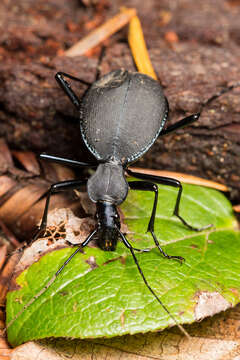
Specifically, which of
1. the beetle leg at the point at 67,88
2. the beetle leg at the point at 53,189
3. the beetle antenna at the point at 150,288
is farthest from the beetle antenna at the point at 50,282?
the beetle leg at the point at 67,88

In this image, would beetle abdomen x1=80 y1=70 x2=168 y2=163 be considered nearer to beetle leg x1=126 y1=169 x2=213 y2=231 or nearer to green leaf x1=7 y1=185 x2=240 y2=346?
beetle leg x1=126 y1=169 x2=213 y2=231

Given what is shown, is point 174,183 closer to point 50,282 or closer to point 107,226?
point 107,226

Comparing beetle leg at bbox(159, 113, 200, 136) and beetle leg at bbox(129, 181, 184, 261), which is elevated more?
beetle leg at bbox(159, 113, 200, 136)

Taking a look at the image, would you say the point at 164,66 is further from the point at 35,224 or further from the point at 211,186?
the point at 35,224

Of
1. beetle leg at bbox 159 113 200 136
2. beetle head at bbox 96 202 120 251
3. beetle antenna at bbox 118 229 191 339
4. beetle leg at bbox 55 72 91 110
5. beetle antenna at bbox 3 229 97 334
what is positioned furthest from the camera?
beetle leg at bbox 55 72 91 110

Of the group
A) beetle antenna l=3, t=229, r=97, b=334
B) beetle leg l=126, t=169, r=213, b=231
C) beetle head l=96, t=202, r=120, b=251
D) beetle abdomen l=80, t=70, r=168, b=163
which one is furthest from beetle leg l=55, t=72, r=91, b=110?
beetle antenna l=3, t=229, r=97, b=334

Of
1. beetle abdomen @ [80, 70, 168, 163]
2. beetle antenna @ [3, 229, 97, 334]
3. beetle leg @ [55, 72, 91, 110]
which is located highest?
beetle leg @ [55, 72, 91, 110]
